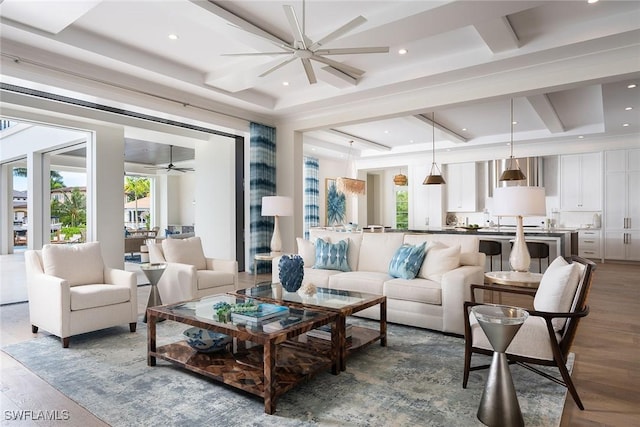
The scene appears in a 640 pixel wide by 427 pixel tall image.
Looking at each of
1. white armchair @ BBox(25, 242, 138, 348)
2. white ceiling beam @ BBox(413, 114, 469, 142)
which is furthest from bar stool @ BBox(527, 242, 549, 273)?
white armchair @ BBox(25, 242, 138, 348)

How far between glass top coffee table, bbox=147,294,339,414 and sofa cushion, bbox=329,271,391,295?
128 cm

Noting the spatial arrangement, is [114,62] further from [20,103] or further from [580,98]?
[580,98]

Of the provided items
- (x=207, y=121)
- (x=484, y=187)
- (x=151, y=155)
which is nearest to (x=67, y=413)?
(x=207, y=121)

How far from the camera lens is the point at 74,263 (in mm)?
3990

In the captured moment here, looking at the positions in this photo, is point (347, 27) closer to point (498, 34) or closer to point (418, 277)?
point (498, 34)

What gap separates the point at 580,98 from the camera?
6195mm

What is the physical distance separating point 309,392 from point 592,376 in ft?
6.71

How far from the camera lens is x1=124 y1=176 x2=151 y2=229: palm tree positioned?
13.4m

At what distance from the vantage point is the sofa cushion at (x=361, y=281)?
13.9 feet

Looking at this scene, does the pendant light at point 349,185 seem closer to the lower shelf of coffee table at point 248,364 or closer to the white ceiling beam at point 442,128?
the white ceiling beam at point 442,128

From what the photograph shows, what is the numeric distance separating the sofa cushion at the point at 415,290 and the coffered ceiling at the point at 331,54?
2.20m

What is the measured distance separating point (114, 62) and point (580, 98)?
262 inches

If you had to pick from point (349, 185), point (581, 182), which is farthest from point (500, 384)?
point (581, 182)

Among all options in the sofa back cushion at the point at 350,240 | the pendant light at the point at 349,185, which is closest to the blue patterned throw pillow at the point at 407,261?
the sofa back cushion at the point at 350,240
